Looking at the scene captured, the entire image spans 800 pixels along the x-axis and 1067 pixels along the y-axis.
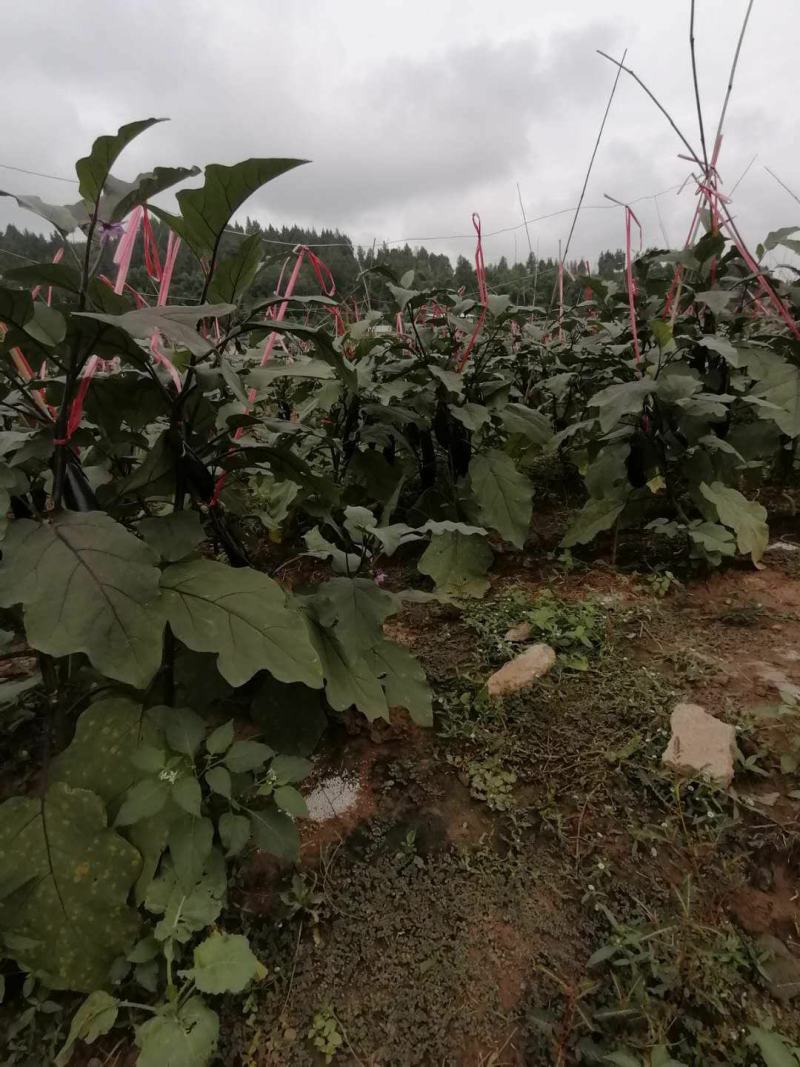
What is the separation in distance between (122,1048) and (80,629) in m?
0.73

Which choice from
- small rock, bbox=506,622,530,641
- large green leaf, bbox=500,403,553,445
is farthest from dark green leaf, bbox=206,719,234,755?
large green leaf, bbox=500,403,553,445

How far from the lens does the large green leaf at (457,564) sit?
219cm

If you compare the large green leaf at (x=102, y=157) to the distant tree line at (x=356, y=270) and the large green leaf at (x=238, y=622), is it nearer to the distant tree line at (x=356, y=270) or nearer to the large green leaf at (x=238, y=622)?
the distant tree line at (x=356, y=270)

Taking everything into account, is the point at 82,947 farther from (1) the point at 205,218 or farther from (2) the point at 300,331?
(1) the point at 205,218

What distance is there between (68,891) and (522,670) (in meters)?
1.21

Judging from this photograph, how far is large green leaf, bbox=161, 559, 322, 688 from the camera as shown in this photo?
3.40ft

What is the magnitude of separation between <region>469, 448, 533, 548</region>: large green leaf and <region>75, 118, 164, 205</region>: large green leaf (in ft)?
5.39

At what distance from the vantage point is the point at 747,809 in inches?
47.2

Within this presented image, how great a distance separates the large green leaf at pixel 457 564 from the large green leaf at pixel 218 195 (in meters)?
1.43

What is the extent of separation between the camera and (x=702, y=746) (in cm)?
131

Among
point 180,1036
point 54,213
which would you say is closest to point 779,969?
point 180,1036

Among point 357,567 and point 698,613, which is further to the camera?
point 698,613

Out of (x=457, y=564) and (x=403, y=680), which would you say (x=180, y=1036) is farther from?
(x=457, y=564)

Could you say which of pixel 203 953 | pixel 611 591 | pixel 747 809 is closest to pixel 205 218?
pixel 203 953
